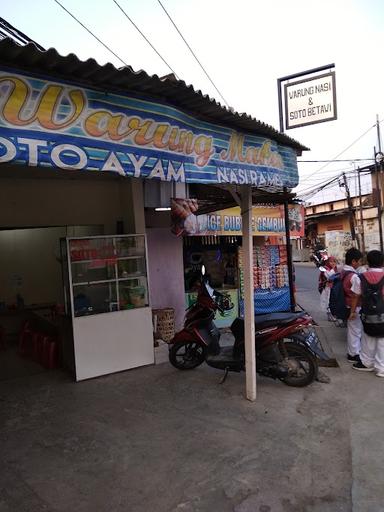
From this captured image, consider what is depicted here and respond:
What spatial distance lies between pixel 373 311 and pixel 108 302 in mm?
3598

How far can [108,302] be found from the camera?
19.8ft

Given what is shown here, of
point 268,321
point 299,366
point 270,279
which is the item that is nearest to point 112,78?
point 268,321

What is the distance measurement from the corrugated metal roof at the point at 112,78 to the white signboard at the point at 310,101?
558cm

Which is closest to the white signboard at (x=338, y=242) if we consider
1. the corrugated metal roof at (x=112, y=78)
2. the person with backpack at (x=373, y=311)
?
the person with backpack at (x=373, y=311)

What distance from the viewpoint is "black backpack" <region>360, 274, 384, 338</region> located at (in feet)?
18.0

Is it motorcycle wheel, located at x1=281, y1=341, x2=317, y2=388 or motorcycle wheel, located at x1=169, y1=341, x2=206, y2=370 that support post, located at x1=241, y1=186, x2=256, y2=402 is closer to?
motorcycle wheel, located at x1=281, y1=341, x2=317, y2=388

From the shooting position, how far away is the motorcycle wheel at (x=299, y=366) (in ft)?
16.9

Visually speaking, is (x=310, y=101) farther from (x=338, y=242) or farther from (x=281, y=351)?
(x=338, y=242)

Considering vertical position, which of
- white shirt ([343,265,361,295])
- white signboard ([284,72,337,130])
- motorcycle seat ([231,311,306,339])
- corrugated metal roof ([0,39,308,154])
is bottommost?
motorcycle seat ([231,311,306,339])

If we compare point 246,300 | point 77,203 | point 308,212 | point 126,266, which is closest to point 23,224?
point 77,203

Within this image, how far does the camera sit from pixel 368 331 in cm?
559

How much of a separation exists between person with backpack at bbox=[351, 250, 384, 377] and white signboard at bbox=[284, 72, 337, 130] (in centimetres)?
430

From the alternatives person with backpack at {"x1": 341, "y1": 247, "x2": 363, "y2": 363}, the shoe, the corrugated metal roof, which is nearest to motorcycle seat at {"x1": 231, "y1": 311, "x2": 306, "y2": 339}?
person with backpack at {"x1": 341, "y1": 247, "x2": 363, "y2": 363}

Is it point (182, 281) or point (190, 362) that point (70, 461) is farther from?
point (182, 281)
